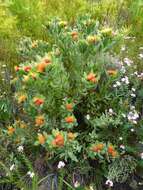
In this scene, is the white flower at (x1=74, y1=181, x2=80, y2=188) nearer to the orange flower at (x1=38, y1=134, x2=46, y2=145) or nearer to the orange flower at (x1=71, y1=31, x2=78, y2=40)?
the orange flower at (x1=38, y1=134, x2=46, y2=145)

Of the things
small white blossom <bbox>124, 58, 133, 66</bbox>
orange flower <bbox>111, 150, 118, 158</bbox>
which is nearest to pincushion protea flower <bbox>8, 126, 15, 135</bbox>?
orange flower <bbox>111, 150, 118, 158</bbox>

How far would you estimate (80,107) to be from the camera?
10.9ft

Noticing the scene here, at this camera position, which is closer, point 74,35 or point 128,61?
point 74,35

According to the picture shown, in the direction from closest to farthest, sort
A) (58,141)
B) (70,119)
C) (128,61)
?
1. (58,141)
2. (70,119)
3. (128,61)

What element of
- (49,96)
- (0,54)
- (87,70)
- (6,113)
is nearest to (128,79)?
(87,70)

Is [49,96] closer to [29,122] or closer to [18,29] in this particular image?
[29,122]

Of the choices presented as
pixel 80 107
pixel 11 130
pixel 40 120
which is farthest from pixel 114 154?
pixel 11 130

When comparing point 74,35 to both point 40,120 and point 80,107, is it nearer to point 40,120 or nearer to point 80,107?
point 80,107

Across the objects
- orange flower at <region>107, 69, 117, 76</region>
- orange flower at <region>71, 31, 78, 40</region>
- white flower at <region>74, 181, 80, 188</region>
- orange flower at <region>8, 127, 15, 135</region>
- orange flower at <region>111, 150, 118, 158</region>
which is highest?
orange flower at <region>71, 31, 78, 40</region>

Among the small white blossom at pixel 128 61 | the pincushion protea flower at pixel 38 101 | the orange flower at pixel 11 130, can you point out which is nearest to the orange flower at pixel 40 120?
the pincushion protea flower at pixel 38 101

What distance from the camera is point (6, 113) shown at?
3586 mm

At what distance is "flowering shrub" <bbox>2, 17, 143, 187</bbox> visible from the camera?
9.99 ft

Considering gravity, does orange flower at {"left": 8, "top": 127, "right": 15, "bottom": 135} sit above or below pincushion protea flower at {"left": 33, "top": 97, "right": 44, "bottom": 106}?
below

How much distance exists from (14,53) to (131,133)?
1300 millimetres
